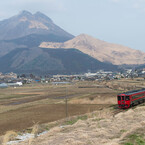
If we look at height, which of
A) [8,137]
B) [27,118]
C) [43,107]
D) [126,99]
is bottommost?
[43,107]

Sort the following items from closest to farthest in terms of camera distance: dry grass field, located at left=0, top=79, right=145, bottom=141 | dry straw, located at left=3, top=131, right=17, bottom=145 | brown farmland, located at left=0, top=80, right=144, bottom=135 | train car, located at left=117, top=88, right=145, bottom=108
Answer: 1. dry straw, located at left=3, top=131, right=17, bottom=145
2. dry grass field, located at left=0, top=79, right=145, bottom=141
3. brown farmland, located at left=0, top=80, right=144, bottom=135
4. train car, located at left=117, top=88, right=145, bottom=108

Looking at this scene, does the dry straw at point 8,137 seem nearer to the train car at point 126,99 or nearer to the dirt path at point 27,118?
the dirt path at point 27,118

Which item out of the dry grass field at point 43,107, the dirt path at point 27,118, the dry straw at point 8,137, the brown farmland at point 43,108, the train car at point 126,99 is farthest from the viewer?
the train car at point 126,99

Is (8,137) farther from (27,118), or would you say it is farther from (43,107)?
(43,107)

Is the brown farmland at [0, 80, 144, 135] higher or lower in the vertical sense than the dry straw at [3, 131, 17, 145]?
lower

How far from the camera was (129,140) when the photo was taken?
17.2 metres

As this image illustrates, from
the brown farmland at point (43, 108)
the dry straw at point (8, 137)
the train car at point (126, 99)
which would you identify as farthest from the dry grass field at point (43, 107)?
the train car at point (126, 99)

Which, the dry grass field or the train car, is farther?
the train car

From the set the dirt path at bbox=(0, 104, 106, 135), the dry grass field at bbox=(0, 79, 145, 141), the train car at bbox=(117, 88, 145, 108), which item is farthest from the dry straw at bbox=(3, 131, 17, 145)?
the train car at bbox=(117, 88, 145, 108)

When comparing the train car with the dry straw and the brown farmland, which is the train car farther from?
the dry straw

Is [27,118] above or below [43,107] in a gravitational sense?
above

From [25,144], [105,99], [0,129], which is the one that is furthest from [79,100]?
[25,144]

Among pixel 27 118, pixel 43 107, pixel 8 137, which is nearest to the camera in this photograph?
pixel 8 137

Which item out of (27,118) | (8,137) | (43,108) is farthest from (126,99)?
(8,137)
